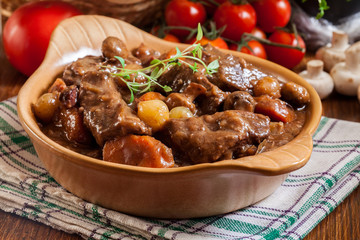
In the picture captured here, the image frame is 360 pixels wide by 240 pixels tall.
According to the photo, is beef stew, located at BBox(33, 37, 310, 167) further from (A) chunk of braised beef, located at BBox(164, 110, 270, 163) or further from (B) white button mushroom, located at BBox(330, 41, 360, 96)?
(B) white button mushroom, located at BBox(330, 41, 360, 96)

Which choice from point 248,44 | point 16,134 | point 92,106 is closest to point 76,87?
point 92,106

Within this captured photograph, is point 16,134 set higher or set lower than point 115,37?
lower

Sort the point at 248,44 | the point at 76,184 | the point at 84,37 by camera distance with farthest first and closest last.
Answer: the point at 248,44, the point at 84,37, the point at 76,184

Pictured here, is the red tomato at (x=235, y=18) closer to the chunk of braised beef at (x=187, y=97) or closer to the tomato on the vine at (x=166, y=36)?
the tomato on the vine at (x=166, y=36)

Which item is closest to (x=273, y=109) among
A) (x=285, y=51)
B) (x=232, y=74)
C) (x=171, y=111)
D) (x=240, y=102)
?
(x=240, y=102)

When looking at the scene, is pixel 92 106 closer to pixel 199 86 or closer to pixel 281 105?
pixel 199 86

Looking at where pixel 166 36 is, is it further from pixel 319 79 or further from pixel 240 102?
pixel 240 102
